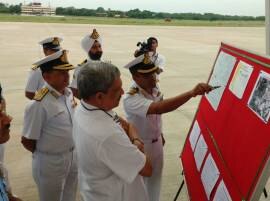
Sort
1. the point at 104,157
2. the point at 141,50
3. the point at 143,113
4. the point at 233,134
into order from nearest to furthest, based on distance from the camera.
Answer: the point at 104,157
the point at 233,134
the point at 143,113
the point at 141,50

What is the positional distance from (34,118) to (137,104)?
800 millimetres

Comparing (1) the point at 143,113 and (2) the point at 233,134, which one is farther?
(1) the point at 143,113

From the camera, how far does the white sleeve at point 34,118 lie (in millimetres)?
2963

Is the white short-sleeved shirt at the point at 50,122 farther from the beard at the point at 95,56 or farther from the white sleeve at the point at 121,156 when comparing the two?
the beard at the point at 95,56

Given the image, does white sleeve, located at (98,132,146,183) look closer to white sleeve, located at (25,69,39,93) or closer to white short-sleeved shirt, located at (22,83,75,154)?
white short-sleeved shirt, located at (22,83,75,154)

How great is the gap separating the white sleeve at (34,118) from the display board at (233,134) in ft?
3.88

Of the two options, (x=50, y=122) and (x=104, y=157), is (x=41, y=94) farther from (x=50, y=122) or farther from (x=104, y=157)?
(x=104, y=157)

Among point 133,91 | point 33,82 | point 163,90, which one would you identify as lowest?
point 163,90

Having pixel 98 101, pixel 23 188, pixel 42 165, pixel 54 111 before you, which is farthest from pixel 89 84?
pixel 23 188

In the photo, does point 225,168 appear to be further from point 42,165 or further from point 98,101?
point 42,165

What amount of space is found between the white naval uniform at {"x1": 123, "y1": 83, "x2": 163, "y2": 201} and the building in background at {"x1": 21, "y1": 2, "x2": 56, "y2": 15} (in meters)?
110

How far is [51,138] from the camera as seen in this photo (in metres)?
3.08

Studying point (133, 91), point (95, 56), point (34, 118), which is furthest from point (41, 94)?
point (95, 56)

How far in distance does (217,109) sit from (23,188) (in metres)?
2.91
